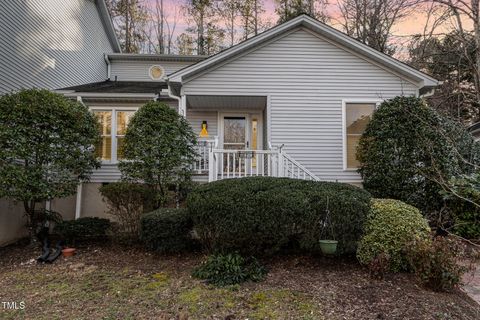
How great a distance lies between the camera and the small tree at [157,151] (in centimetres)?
714

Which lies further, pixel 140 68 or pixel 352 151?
pixel 140 68

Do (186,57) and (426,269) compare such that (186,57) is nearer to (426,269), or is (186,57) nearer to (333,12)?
(333,12)

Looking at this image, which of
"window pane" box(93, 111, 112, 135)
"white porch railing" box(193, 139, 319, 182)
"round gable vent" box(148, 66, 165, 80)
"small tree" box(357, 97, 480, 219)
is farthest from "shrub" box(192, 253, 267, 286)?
"round gable vent" box(148, 66, 165, 80)

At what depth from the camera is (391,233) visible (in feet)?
16.4

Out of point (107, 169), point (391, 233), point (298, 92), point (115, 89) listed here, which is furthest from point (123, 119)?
point (391, 233)

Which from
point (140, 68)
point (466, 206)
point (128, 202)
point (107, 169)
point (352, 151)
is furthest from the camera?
point (140, 68)

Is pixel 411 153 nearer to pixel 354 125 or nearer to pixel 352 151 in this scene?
pixel 352 151

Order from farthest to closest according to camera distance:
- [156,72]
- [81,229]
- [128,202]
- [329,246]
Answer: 1. [156,72]
2. [128,202]
3. [81,229]
4. [329,246]

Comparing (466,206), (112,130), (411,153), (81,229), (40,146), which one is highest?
(112,130)

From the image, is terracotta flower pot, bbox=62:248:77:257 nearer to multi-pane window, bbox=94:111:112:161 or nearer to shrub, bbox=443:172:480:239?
multi-pane window, bbox=94:111:112:161

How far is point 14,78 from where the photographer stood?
8.61 m

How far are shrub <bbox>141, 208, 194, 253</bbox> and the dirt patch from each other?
0.95 feet

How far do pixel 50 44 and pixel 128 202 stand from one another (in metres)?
6.90

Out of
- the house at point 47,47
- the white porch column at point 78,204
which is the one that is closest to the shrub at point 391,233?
the white porch column at point 78,204
